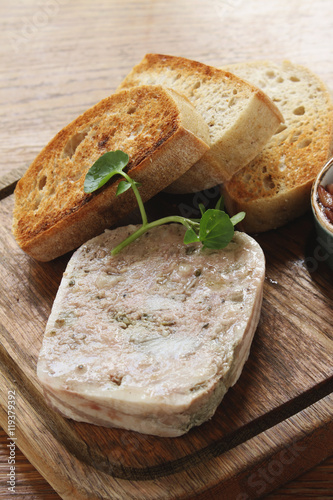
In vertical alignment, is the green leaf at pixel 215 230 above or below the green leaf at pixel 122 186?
below

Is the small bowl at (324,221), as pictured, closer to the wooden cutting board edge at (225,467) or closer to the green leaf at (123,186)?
the wooden cutting board edge at (225,467)

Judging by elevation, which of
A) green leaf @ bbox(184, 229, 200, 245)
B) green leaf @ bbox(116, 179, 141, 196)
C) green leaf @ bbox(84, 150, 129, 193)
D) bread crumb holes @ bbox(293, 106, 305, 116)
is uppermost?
green leaf @ bbox(84, 150, 129, 193)

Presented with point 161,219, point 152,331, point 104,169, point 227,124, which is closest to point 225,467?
point 152,331

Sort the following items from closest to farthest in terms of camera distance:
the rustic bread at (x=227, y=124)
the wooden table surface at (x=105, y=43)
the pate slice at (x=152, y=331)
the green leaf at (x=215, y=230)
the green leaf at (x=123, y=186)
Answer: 1. the pate slice at (x=152, y=331)
2. the green leaf at (x=215, y=230)
3. the green leaf at (x=123, y=186)
4. the rustic bread at (x=227, y=124)
5. the wooden table surface at (x=105, y=43)

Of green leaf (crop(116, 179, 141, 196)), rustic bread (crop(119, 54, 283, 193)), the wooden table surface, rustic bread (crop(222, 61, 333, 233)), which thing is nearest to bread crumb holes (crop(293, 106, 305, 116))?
rustic bread (crop(222, 61, 333, 233))

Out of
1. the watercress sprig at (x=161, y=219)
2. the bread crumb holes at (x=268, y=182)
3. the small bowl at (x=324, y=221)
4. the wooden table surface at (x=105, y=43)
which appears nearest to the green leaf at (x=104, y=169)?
the watercress sprig at (x=161, y=219)

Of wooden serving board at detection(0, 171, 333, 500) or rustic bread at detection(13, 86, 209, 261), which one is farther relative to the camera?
rustic bread at detection(13, 86, 209, 261)

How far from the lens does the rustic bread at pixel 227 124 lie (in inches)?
113

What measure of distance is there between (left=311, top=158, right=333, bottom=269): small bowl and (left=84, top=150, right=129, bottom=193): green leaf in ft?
3.14

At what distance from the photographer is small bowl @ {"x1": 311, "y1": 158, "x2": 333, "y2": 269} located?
2604 mm

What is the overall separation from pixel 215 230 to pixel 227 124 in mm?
698

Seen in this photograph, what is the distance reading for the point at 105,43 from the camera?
4980 millimetres

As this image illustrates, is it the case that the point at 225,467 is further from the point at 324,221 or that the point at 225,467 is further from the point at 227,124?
the point at 227,124

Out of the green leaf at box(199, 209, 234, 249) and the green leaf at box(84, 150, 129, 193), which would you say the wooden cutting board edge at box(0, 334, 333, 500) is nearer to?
the green leaf at box(199, 209, 234, 249)
